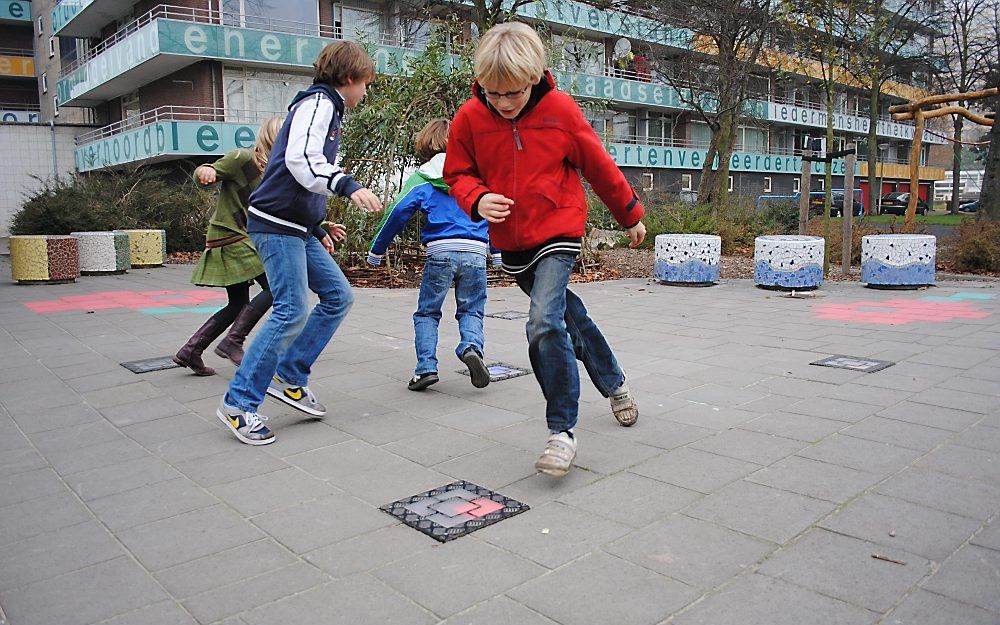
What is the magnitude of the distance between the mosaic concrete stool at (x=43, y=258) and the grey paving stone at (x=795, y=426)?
1116cm

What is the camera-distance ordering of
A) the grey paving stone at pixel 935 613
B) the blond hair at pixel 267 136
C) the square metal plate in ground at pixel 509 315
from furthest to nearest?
the square metal plate in ground at pixel 509 315 → the blond hair at pixel 267 136 → the grey paving stone at pixel 935 613

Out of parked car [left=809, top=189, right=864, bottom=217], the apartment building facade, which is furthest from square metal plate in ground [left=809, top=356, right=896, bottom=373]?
parked car [left=809, top=189, right=864, bottom=217]

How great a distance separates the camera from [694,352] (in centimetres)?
636

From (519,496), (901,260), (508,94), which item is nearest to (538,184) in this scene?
(508,94)

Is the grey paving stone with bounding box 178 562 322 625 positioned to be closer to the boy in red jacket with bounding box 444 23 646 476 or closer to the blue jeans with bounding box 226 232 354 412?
the boy in red jacket with bounding box 444 23 646 476

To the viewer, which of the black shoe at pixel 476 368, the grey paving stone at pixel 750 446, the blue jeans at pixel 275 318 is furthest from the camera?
the black shoe at pixel 476 368

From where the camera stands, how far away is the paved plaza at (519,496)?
2.40 metres

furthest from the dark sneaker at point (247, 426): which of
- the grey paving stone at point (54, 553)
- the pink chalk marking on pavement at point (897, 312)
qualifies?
the pink chalk marking on pavement at point (897, 312)

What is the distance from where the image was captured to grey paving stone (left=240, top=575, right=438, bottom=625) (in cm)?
229

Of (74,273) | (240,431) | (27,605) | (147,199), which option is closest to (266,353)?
(240,431)

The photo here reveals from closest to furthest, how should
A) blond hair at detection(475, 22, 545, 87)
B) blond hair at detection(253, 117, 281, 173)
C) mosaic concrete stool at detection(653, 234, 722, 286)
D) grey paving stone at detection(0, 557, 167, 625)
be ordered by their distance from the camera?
grey paving stone at detection(0, 557, 167, 625) < blond hair at detection(475, 22, 545, 87) < blond hair at detection(253, 117, 281, 173) < mosaic concrete stool at detection(653, 234, 722, 286)

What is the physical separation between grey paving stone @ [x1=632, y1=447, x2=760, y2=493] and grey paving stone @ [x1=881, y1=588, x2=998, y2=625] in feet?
3.34

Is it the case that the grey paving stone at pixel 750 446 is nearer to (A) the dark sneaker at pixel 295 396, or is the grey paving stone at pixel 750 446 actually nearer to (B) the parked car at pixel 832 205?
(A) the dark sneaker at pixel 295 396

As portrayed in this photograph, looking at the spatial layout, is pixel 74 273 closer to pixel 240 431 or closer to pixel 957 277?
pixel 240 431
